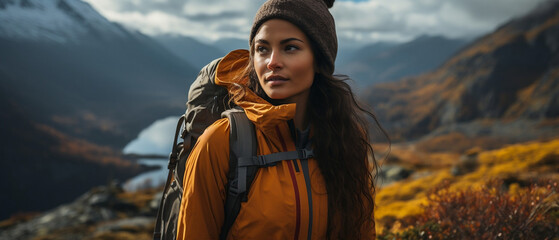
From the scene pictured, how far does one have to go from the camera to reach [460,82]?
452ft

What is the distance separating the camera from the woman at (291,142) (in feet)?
6.62

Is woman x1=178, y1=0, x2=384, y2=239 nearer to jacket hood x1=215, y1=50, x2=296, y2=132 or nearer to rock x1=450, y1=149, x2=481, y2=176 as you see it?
jacket hood x1=215, y1=50, x2=296, y2=132

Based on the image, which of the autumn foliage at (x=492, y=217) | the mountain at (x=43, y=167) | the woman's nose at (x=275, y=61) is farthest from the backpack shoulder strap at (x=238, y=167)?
the mountain at (x=43, y=167)

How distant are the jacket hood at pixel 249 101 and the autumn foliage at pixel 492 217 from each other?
3046 mm

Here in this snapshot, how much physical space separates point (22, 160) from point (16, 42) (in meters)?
132

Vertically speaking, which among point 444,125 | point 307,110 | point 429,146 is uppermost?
point 444,125

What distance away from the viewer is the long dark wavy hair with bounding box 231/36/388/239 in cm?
237

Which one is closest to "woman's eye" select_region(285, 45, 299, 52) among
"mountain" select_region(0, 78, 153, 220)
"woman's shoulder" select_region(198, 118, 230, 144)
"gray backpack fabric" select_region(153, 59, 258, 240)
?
"gray backpack fabric" select_region(153, 59, 258, 240)

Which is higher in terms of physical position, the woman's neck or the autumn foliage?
the woman's neck

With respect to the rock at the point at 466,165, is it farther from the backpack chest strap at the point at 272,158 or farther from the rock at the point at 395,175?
the backpack chest strap at the point at 272,158

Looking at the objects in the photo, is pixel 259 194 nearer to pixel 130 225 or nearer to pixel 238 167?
pixel 238 167

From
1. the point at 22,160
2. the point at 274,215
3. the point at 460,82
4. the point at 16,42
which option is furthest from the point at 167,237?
the point at 16,42

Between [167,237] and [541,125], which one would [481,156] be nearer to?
[167,237]

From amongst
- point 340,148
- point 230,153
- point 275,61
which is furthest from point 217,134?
point 340,148
